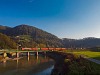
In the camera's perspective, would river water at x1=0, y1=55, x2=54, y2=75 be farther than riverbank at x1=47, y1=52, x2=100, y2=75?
Yes

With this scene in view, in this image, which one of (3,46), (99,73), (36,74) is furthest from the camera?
(3,46)

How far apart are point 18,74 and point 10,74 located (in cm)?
259

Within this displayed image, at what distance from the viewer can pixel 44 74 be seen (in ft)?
205

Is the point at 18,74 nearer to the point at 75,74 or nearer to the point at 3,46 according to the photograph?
the point at 75,74

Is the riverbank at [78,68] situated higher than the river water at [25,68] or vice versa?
the riverbank at [78,68]

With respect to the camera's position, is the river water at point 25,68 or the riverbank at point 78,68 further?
the river water at point 25,68

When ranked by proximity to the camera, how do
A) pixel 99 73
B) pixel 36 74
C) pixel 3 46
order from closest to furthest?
pixel 99 73 < pixel 36 74 < pixel 3 46

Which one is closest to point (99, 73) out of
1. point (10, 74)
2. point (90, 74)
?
point (90, 74)

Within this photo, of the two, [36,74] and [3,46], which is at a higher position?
[3,46]

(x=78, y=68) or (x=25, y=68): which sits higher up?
(x=78, y=68)

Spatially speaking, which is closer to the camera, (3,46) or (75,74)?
(75,74)

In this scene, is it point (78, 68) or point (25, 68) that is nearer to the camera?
point (78, 68)

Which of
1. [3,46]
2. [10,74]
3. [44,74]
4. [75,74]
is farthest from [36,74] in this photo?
[3,46]

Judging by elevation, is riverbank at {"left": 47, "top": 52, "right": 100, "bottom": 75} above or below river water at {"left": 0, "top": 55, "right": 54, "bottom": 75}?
above
